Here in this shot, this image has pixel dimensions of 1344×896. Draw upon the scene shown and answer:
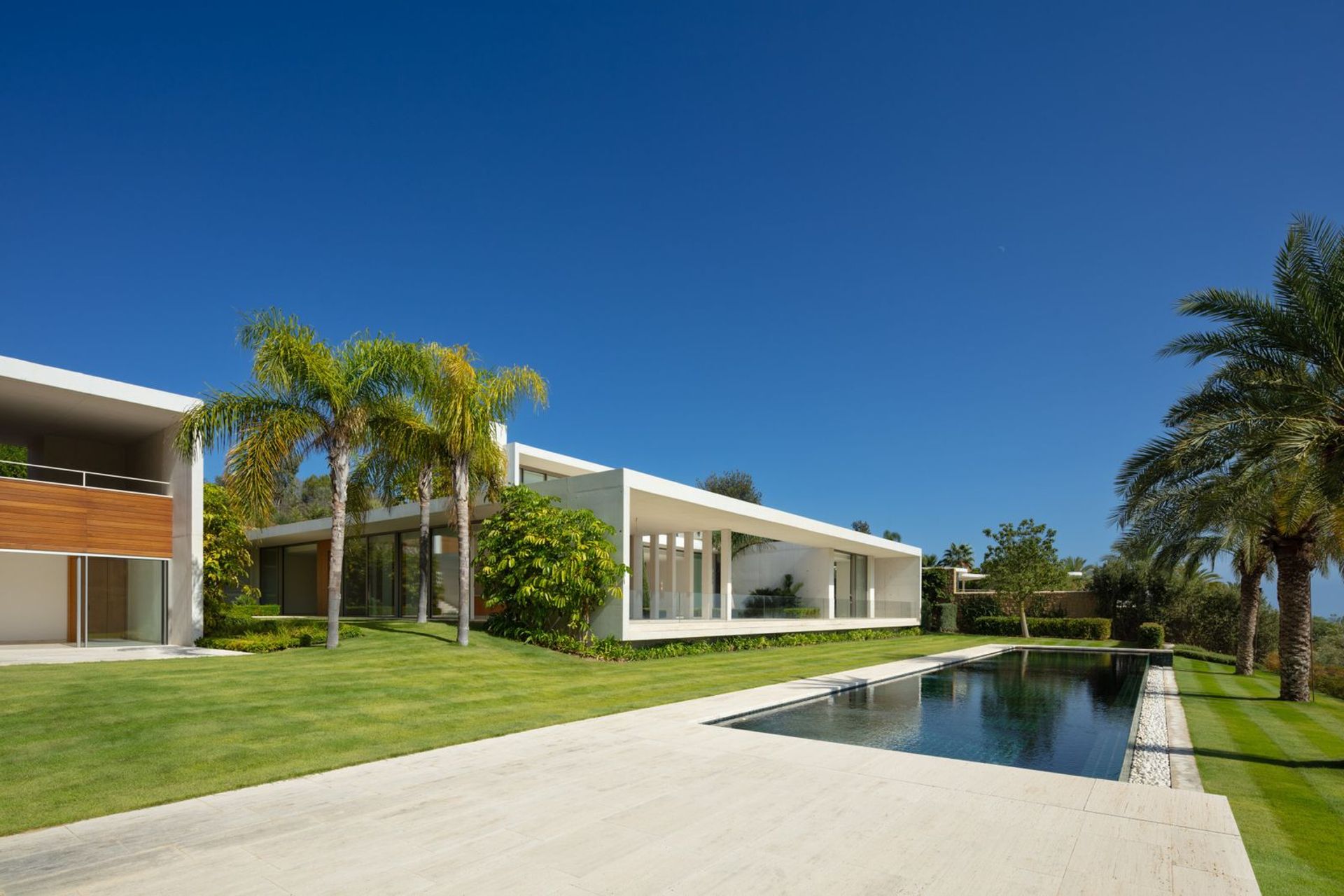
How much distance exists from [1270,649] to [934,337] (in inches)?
786

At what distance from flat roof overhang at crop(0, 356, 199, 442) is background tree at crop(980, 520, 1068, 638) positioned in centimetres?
3248

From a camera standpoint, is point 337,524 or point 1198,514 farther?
point 337,524

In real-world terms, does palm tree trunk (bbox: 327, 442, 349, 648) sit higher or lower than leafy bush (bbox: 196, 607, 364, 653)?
higher

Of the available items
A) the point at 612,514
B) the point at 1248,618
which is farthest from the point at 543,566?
the point at 1248,618

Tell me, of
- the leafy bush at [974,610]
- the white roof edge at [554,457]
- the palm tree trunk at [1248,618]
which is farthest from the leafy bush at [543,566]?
the leafy bush at [974,610]

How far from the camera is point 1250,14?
13023 mm

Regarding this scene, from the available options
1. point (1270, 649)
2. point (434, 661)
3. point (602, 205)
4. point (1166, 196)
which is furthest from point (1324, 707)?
point (602, 205)

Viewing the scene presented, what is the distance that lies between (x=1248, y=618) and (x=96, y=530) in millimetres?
26926

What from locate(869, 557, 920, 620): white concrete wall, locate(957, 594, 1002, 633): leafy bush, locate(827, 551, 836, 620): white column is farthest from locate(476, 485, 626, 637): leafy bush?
locate(957, 594, 1002, 633): leafy bush

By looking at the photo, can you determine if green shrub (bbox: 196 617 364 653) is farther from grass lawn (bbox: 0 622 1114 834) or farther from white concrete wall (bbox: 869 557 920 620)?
white concrete wall (bbox: 869 557 920 620)

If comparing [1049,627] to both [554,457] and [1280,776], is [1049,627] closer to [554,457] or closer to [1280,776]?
[554,457]

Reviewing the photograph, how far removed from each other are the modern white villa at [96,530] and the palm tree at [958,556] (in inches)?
1886

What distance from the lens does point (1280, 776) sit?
779 cm

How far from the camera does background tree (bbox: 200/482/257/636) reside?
17422 mm
